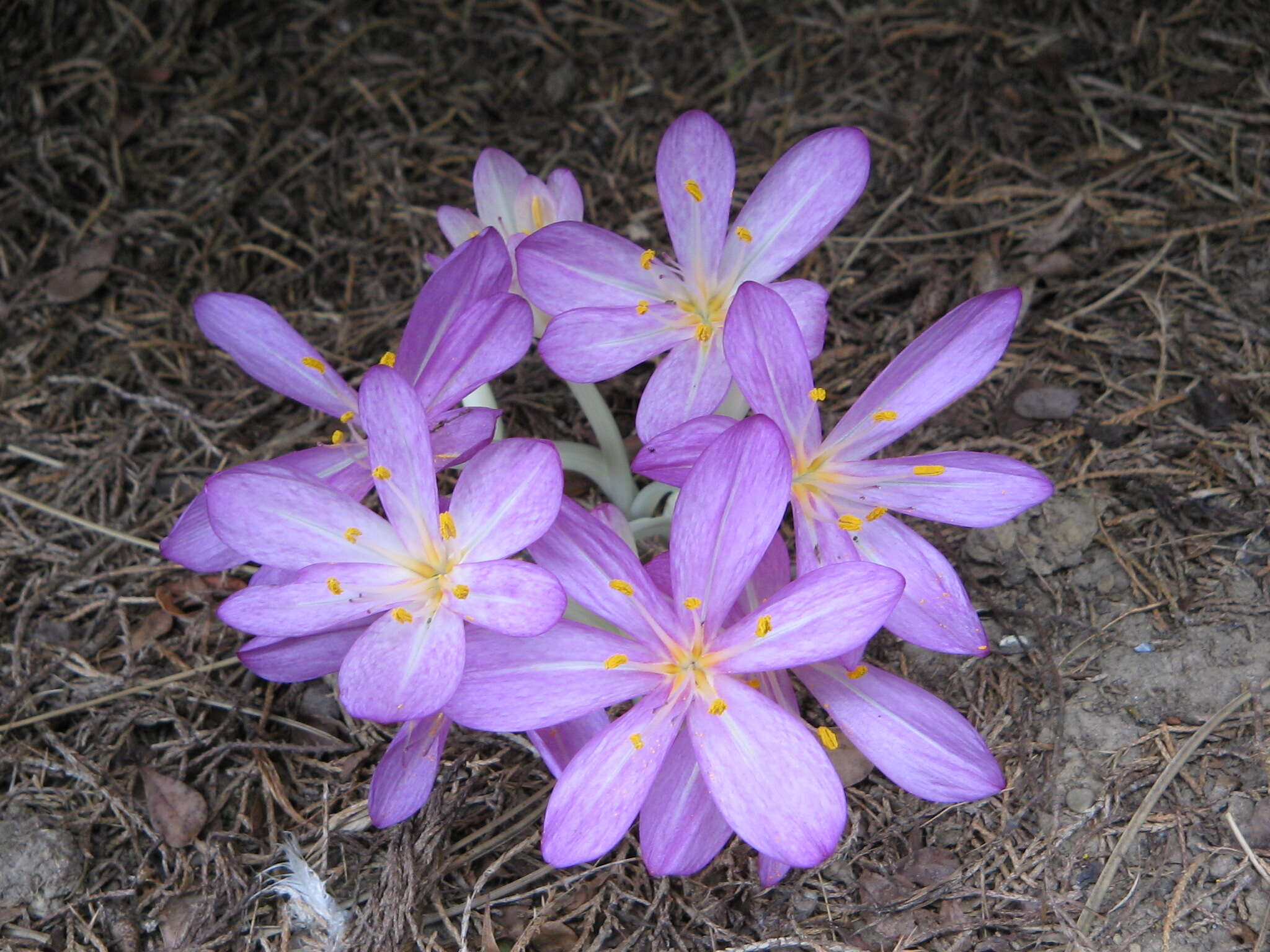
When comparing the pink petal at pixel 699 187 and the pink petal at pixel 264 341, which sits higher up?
the pink petal at pixel 699 187

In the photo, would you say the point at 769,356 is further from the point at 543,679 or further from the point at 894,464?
the point at 543,679

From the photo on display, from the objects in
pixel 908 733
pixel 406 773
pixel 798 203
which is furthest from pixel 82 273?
pixel 908 733

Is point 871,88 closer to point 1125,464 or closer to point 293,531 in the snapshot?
point 1125,464

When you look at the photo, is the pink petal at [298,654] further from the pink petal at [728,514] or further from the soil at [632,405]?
the pink petal at [728,514]

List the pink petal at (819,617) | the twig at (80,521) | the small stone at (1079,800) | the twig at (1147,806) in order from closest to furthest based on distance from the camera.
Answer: the pink petal at (819,617) → the twig at (1147,806) → the small stone at (1079,800) → the twig at (80,521)

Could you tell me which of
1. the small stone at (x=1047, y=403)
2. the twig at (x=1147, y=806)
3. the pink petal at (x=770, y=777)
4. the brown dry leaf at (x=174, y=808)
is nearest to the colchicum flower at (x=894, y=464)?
the pink petal at (x=770, y=777)

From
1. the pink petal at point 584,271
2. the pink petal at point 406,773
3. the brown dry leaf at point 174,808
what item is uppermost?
the pink petal at point 584,271
